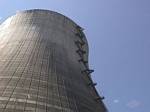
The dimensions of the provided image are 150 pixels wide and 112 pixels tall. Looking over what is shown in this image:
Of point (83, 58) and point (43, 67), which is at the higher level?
point (83, 58)

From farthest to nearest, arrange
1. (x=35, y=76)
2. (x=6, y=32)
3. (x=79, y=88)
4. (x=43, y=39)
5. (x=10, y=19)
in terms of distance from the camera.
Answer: (x=10, y=19) < (x=6, y=32) < (x=43, y=39) < (x=79, y=88) < (x=35, y=76)

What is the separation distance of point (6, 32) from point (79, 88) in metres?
4.59

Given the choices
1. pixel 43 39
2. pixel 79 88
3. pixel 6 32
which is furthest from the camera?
pixel 6 32

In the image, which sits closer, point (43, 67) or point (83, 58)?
point (43, 67)

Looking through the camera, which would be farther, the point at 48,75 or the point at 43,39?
the point at 43,39

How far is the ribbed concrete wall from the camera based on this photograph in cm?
1001

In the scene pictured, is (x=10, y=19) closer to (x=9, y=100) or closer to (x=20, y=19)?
(x=20, y=19)

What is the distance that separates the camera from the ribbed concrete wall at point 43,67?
10.0 metres

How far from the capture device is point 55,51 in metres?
13.0

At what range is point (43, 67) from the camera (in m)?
11.6

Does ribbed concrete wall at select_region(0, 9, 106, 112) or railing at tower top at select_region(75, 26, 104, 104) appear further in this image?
railing at tower top at select_region(75, 26, 104, 104)

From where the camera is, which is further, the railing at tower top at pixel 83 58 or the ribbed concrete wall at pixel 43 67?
the railing at tower top at pixel 83 58

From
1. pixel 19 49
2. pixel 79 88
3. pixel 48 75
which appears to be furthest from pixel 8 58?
pixel 79 88

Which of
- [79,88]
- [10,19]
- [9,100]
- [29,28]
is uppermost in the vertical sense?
[10,19]
